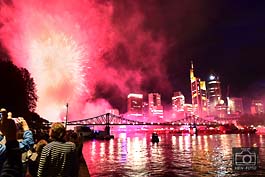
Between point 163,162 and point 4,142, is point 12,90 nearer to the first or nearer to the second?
point 163,162

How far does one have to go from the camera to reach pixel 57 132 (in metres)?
5.21

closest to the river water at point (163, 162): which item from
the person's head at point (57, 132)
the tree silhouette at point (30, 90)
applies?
the person's head at point (57, 132)

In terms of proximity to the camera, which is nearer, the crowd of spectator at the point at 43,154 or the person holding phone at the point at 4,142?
the person holding phone at the point at 4,142

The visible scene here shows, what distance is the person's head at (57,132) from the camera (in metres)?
5.19

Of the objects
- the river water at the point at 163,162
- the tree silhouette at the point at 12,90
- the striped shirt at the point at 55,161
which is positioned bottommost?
the river water at the point at 163,162

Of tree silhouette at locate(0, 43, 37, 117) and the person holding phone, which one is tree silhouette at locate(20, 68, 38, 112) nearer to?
tree silhouette at locate(0, 43, 37, 117)

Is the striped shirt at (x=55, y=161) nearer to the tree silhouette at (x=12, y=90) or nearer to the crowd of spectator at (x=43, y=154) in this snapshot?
the crowd of spectator at (x=43, y=154)

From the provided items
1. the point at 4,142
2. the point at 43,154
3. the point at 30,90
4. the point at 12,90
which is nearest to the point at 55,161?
the point at 43,154

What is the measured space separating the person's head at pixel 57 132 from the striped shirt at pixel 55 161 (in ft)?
0.30

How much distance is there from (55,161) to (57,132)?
515 mm

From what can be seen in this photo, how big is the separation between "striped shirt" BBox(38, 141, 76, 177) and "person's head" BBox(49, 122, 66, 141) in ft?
0.30

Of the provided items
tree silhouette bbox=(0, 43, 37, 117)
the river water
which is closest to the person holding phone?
the river water

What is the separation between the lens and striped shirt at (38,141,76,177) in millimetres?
5160

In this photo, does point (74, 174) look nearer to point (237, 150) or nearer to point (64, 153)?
point (64, 153)
